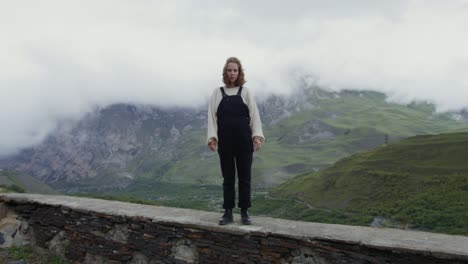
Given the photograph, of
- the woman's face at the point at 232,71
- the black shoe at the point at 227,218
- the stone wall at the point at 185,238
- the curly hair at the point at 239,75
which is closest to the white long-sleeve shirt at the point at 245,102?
the curly hair at the point at 239,75

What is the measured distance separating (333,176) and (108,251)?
172 metres

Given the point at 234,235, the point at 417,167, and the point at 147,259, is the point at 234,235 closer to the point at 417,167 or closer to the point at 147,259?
the point at 147,259

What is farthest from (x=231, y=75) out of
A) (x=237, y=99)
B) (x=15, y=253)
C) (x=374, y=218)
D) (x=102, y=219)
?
(x=374, y=218)

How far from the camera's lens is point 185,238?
330 inches

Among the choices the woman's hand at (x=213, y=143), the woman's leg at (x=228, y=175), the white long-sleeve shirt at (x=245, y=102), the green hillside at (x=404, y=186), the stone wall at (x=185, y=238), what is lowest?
the green hillside at (x=404, y=186)

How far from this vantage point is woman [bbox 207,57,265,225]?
7746 millimetres

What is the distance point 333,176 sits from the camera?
573 feet

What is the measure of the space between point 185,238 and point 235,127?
253cm

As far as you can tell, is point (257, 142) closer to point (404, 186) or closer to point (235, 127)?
point (235, 127)

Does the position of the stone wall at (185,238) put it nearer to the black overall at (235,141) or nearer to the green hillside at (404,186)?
the black overall at (235,141)

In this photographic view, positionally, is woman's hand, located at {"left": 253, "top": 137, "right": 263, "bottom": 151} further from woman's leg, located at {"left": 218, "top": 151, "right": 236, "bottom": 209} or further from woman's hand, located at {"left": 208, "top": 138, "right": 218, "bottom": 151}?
woman's hand, located at {"left": 208, "top": 138, "right": 218, "bottom": 151}

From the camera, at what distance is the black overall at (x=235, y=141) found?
773 centimetres

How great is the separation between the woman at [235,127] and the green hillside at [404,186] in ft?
356

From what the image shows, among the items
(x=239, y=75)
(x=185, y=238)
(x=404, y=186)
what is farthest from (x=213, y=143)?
(x=404, y=186)
